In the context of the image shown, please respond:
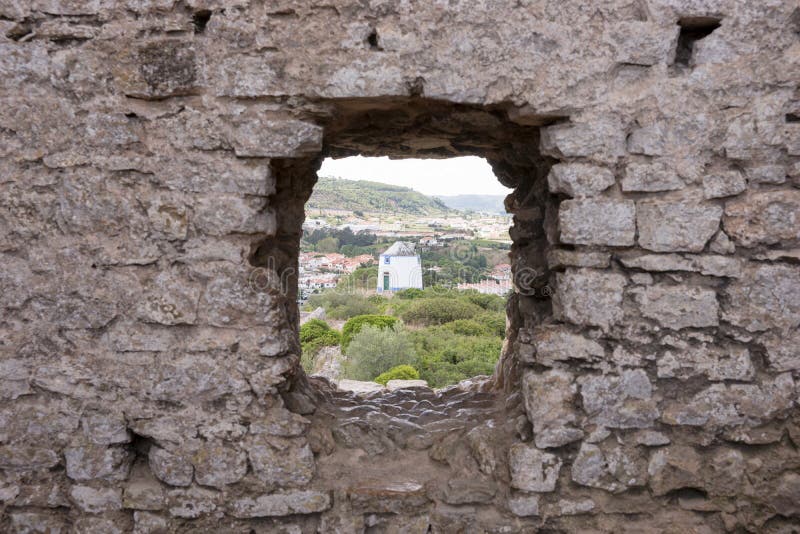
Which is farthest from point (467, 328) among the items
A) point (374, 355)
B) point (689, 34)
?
point (689, 34)

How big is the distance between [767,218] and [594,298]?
79 cm

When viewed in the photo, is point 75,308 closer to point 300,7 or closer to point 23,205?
point 23,205

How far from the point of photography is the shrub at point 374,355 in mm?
7832

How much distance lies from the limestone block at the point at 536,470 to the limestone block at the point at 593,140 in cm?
133

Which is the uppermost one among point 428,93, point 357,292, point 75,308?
point 428,93

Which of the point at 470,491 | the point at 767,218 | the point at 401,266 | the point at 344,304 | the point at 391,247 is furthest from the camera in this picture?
the point at 344,304

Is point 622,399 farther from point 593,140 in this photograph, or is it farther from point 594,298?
point 593,140

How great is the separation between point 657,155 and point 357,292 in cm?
1097

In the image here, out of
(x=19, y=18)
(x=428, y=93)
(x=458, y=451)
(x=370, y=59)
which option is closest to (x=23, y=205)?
(x=19, y=18)

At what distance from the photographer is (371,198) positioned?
20.0 m

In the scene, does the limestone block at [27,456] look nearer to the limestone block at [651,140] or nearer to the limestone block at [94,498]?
the limestone block at [94,498]

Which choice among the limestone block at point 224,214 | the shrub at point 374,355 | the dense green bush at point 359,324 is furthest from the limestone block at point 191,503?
the dense green bush at point 359,324

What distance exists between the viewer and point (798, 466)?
2.18m

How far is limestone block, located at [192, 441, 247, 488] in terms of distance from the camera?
2281 millimetres
